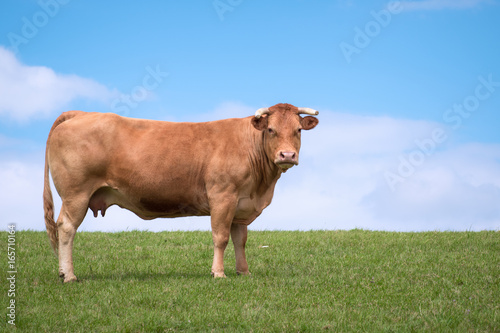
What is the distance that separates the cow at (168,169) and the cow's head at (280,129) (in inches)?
0.7

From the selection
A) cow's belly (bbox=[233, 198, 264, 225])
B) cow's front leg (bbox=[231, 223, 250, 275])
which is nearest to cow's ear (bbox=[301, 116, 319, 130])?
cow's belly (bbox=[233, 198, 264, 225])

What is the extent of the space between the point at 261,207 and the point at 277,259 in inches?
90.1

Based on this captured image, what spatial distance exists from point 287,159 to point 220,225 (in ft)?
5.57

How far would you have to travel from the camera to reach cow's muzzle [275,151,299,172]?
9492 millimetres

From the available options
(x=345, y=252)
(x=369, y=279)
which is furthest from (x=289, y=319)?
(x=345, y=252)

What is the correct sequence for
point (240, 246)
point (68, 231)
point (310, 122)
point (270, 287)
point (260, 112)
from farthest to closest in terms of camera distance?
point (240, 246)
point (310, 122)
point (68, 231)
point (260, 112)
point (270, 287)

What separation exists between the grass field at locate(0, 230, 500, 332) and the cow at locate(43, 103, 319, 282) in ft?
3.71

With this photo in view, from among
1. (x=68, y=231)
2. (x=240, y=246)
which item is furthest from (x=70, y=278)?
(x=240, y=246)

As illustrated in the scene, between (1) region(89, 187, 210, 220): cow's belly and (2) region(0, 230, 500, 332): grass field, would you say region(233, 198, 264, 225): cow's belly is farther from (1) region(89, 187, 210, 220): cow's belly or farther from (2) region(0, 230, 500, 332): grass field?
(2) region(0, 230, 500, 332): grass field

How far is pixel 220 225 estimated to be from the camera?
1004 centimetres

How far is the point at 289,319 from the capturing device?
296 inches

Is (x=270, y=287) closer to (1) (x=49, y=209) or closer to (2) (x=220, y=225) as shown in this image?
(2) (x=220, y=225)

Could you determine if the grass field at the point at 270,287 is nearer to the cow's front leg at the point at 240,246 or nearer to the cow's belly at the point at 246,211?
the cow's front leg at the point at 240,246

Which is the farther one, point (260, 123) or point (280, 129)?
point (260, 123)
